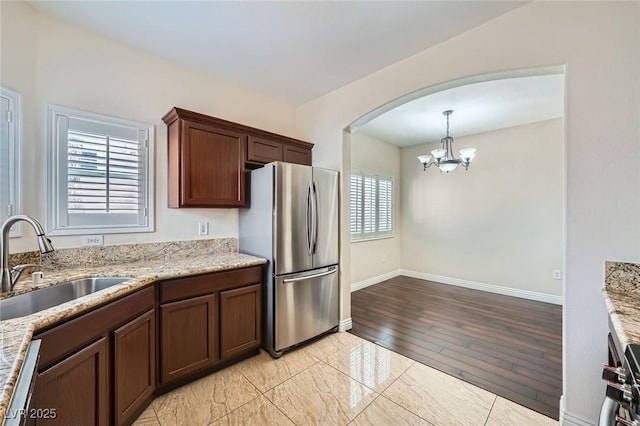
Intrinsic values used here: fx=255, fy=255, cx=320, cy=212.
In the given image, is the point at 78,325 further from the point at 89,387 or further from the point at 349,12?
the point at 349,12

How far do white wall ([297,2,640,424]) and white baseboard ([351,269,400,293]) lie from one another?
3052 millimetres

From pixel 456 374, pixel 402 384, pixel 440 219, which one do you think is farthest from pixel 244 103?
pixel 440 219

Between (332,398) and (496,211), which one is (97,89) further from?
(496,211)

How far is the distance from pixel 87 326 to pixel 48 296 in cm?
60

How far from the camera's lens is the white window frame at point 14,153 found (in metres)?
1.77

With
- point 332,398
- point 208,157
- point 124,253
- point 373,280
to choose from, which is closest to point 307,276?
point 332,398

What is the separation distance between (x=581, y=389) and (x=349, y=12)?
9.80 ft

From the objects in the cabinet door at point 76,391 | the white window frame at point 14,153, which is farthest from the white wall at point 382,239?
the white window frame at point 14,153

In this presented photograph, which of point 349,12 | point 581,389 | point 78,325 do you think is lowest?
point 581,389

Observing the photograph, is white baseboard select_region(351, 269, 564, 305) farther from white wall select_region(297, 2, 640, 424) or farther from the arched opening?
white wall select_region(297, 2, 640, 424)

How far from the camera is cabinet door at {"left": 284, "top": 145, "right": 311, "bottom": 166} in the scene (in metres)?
3.07

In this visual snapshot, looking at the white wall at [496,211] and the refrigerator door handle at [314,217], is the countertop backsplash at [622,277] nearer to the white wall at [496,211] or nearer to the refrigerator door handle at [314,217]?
the refrigerator door handle at [314,217]

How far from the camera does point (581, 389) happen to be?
62.8 inches

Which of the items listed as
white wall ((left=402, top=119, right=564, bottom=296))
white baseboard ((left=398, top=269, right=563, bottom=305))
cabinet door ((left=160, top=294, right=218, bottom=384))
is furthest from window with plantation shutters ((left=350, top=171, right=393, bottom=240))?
cabinet door ((left=160, top=294, right=218, bottom=384))
